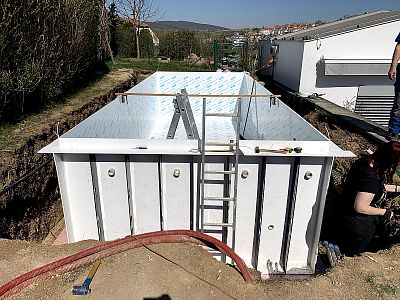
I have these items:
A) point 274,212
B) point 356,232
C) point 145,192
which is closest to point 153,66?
point 145,192

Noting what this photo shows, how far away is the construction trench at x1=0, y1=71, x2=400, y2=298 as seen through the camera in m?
4.78

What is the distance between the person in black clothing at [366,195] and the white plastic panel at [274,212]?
2.28ft

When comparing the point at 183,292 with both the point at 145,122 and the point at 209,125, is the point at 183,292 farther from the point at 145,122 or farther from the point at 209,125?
the point at 209,125

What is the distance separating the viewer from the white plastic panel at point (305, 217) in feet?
12.2

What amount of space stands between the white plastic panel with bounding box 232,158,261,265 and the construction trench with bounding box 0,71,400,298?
86.7 inches

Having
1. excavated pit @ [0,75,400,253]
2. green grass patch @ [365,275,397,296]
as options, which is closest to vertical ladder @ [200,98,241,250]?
green grass patch @ [365,275,397,296]

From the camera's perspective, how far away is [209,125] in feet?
33.0

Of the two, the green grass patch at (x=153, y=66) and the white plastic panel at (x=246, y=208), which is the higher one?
the green grass patch at (x=153, y=66)

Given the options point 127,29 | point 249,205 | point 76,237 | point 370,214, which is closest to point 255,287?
point 249,205

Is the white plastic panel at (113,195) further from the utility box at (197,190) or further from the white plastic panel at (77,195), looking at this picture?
the white plastic panel at (77,195)

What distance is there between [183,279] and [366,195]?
204 cm

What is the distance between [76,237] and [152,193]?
3.88 ft

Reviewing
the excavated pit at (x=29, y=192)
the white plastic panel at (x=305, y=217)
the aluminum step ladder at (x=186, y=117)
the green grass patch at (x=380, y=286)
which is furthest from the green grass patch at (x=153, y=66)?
the green grass patch at (x=380, y=286)

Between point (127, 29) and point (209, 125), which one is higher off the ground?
point (127, 29)
